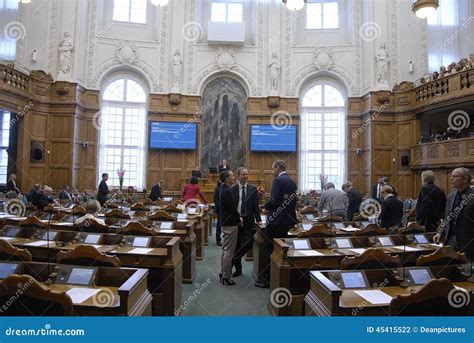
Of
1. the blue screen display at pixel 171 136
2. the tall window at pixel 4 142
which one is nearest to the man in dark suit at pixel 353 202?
the blue screen display at pixel 171 136

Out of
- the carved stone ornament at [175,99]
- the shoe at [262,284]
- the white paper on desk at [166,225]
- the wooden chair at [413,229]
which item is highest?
the carved stone ornament at [175,99]

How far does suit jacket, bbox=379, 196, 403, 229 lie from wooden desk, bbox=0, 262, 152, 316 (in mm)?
3617

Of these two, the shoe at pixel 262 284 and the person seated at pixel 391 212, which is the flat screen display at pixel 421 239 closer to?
the person seated at pixel 391 212

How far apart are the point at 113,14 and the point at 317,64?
8679 mm

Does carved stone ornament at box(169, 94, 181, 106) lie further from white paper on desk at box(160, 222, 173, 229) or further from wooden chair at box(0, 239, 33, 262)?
wooden chair at box(0, 239, 33, 262)

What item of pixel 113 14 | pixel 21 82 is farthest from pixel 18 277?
pixel 113 14

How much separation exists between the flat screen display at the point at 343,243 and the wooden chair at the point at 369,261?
1169 millimetres

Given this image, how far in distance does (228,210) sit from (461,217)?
2737 mm

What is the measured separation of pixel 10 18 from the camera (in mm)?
12367

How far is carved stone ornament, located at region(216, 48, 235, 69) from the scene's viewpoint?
15.3 metres

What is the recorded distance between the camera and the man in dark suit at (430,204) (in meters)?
5.00

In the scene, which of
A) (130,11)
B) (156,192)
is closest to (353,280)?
(156,192)

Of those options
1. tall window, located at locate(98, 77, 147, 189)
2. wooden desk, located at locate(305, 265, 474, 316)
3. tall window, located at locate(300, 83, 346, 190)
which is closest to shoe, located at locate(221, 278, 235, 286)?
wooden desk, located at locate(305, 265, 474, 316)

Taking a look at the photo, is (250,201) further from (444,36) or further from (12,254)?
(444,36)
